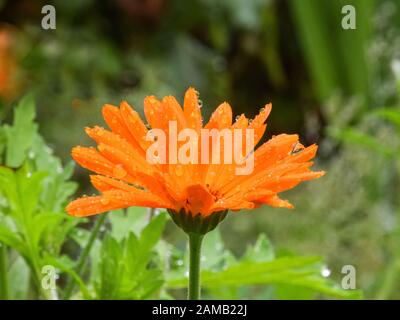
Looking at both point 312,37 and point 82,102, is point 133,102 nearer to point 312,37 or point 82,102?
point 82,102

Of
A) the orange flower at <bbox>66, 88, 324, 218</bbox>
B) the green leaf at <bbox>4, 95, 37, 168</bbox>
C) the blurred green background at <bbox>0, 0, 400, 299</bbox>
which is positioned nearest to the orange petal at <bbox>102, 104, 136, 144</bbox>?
the orange flower at <bbox>66, 88, 324, 218</bbox>

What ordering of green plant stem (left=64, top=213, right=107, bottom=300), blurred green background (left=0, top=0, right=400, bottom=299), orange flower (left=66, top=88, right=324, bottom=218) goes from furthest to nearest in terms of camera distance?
1. blurred green background (left=0, top=0, right=400, bottom=299)
2. green plant stem (left=64, top=213, right=107, bottom=300)
3. orange flower (left=66, top=88, right=324, bottom=218)

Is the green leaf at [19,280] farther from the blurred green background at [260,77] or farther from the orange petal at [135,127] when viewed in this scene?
the blurred green background at [260,77]

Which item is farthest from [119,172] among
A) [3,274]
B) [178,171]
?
[3,274]

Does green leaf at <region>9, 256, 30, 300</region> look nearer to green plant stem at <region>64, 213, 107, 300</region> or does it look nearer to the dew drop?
green plant stem at <region>64, 213, 107, 300</region>

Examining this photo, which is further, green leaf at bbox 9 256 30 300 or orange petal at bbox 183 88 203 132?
green leaf at bbox 9 256 30 300

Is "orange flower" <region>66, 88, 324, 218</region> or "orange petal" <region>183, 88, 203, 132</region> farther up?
"orange petal" <region>183, 88, 203, 132</region>
